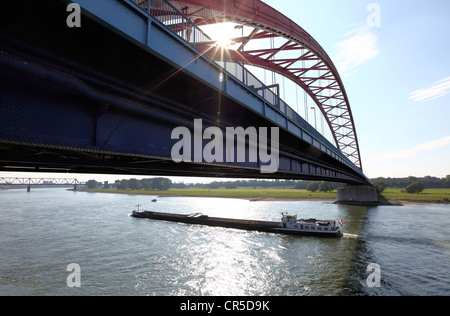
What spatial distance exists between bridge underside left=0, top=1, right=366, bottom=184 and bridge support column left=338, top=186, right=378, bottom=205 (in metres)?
81.1

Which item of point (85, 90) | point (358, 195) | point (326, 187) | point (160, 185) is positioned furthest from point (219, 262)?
point (160, 185)

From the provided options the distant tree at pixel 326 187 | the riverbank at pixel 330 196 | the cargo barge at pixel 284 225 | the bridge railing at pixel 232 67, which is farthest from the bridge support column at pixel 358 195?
the bridge railing at pixel 232 67

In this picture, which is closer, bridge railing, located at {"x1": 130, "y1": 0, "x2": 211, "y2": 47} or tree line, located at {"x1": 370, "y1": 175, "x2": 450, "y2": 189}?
bridge railing, located at {"x1": 130, "y1": 0, "x2": 211, "y2": 47}

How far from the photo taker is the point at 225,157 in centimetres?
1243

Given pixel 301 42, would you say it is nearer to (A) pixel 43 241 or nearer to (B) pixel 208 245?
(B) pixel 208 245

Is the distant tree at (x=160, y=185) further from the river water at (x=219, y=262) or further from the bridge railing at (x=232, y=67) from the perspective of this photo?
the bridge railing at (x=232, y=67)

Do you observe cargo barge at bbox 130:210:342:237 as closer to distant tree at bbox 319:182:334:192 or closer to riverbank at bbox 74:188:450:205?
riverbank at bbox 74:188:450:205

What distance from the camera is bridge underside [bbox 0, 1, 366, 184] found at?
16.5 feet

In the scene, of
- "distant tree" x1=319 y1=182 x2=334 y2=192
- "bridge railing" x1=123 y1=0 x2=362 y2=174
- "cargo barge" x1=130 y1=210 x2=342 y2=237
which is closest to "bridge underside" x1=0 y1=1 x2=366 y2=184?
"bridge railing" x1=123 y1=0 x2=362 y2=174

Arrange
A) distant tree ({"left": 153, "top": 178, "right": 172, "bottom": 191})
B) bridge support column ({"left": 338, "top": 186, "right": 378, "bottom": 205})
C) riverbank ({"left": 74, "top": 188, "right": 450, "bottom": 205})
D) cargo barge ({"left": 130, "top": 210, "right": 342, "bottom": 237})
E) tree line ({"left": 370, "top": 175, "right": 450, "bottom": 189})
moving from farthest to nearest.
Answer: distant tree ({"left": 153, "top": 178, "right": 172, "bottom": 191}), tree line ({"left": 370, "top": 175, "right": 450, "bottom": 189}), riverbank ({"left": 74, "top": 188, "right": 450, "bottom": 205}), bridge support column ({"left": 338, "top": 186, "right": 378, "bottom": 205}), cargo barge ({"left": 130, "top": 210, "right": 342, "bottom": 237})

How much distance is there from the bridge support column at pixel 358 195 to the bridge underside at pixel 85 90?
266ft

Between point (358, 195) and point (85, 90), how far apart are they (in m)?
86.5
